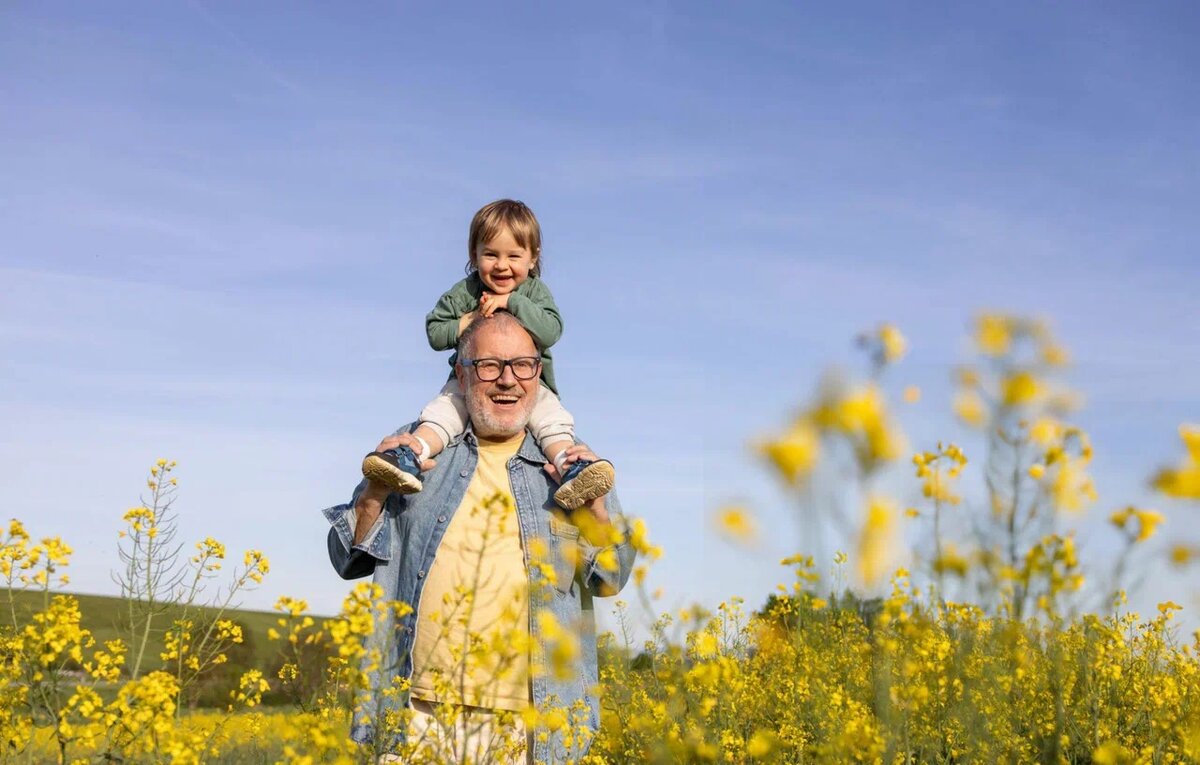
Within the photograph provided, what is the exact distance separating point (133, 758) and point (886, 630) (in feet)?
7.06

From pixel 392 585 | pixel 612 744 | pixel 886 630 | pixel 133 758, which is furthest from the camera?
pixel 392 585

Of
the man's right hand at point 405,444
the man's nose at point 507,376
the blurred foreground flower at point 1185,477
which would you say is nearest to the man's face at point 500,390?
the man's nose at point 507,376

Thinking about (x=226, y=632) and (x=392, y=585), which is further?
(x=392, y=585)

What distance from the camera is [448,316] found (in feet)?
14.4

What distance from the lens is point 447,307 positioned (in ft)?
14.5

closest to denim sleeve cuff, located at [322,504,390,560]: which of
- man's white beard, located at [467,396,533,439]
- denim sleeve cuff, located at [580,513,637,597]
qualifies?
man's white beard, located at [467,396,533,439]

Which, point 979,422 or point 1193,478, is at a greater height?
point 979,422

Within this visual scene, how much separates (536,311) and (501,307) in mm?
147

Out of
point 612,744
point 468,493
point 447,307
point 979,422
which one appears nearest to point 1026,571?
point 979,422

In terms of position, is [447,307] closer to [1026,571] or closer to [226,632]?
[226,632]

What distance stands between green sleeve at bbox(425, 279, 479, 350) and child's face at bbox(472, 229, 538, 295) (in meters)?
0.12

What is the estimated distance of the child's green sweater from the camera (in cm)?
422

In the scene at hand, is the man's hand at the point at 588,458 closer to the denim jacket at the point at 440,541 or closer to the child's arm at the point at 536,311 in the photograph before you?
the denim jacket at the point at 440,541

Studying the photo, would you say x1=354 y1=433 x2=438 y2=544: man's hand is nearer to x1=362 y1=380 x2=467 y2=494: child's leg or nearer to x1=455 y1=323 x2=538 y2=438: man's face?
x1=362 y1=380 x2=467 y2=494: child's leg
